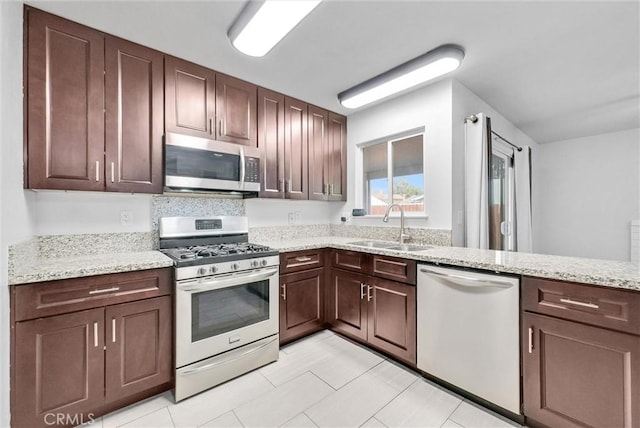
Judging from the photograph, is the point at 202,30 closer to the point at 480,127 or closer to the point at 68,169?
the point at 68,169

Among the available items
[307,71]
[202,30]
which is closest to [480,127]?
[307,71]

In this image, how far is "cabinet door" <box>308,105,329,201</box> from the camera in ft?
9.97

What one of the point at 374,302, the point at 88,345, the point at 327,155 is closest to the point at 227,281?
the point at 88,345

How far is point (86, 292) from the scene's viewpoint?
148 centimetres

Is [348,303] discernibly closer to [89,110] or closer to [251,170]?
[251,170]

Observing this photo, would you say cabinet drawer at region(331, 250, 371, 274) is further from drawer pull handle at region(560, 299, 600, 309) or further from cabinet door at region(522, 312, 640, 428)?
drawer pull handle at region(560, 299, 600, 309)

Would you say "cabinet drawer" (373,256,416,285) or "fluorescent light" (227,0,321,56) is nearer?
"fluorescent light" (227,0,321,56)

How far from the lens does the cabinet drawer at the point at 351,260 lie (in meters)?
2.34

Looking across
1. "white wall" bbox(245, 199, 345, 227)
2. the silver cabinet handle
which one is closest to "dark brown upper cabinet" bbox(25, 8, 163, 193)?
the silver cabinet handle

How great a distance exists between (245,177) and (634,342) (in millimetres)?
2597

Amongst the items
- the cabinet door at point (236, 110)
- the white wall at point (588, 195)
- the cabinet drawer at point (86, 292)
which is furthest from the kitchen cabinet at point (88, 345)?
the white wall at point (588, 195)

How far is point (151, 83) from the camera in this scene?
1.99 m

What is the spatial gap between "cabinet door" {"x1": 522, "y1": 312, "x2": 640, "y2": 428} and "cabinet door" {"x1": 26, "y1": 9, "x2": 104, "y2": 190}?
114 inches

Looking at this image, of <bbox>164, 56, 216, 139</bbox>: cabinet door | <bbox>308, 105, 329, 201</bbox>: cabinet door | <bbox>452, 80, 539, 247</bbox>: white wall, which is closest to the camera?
<bbox>164, 56, 216, 139</bbox>: cabinet door
